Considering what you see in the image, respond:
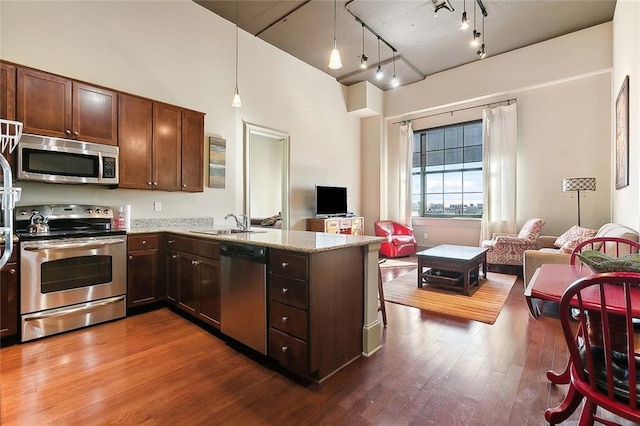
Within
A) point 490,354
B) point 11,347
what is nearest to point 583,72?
point 490,354

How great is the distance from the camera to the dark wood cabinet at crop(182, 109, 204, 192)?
12.4ft

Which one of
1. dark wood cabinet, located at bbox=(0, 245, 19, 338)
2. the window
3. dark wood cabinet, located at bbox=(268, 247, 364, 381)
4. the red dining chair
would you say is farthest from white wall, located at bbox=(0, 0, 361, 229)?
the red dining chair

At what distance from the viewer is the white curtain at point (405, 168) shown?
6.97m

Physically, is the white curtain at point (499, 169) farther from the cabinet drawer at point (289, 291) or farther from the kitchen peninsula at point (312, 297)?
the cabinet drawer at point (289, 291)

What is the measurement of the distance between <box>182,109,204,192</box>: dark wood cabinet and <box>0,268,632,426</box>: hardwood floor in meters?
1.82

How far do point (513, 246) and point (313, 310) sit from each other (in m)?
4.38

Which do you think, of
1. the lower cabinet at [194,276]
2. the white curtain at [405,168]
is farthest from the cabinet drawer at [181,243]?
the white curtain at [405,168]

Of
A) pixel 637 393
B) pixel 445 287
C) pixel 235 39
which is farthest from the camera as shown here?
pixel 235 39

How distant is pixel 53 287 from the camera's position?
2.67 metres

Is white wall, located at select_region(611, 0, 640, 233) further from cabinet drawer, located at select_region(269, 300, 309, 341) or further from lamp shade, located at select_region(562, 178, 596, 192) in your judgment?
cabinet drawer, located at select_region(269, 300, 309, 341)

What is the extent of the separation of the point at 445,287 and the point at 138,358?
142 inches

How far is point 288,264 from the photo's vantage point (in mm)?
2027

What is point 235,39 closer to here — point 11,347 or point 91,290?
point 91,290

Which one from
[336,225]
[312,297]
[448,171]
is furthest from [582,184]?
[312,297]
